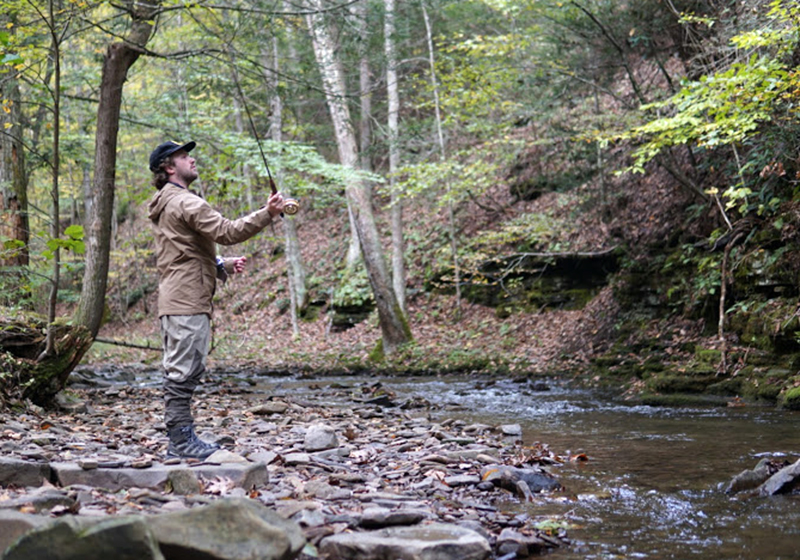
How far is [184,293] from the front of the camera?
4629 mm

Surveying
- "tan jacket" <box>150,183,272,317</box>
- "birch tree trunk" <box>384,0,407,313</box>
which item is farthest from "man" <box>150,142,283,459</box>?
"birch tree trunk" <box>384,0,407,313</box>

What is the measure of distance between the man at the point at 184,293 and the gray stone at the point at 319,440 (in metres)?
0.97

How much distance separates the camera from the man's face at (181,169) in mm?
4902

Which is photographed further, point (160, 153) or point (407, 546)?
point (160, 153)

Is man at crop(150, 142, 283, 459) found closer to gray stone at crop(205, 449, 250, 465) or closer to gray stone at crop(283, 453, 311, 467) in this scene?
gray stone at crop(205, 449, 250, 465)

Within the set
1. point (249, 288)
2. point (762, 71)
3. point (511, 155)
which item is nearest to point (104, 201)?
point (762, 71)

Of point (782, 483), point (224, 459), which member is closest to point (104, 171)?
point (224, 459)

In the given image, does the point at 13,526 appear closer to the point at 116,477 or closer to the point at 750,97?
the point at 116,477

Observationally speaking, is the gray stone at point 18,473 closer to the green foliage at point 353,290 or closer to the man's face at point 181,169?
the man's face at point 181,169

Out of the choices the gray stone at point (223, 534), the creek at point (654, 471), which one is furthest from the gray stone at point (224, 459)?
the creek at point (654, 471)

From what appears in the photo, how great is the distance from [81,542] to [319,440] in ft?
10.6

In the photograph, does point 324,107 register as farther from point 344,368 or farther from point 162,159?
point 162,159

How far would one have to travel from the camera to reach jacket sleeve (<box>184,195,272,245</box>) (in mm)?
4375

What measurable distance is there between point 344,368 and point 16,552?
1234 cm
